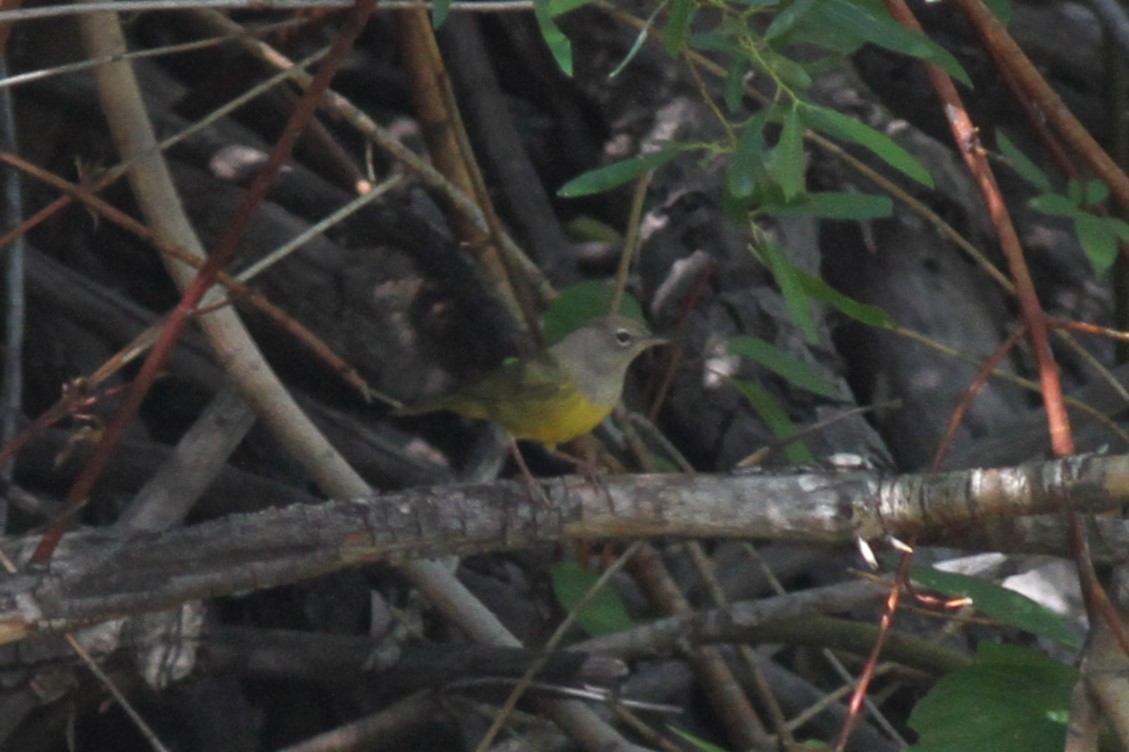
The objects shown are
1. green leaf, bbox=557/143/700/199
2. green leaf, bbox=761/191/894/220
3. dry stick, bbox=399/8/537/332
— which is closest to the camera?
green leaf, bbox=557/143/700/199

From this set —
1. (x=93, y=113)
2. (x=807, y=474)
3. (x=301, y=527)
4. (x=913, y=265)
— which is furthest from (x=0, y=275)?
(x=913, y=265)

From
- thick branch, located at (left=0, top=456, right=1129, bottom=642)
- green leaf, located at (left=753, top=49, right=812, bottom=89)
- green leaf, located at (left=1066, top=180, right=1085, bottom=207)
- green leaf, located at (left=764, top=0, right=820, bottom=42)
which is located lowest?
thick branch, located at (left=0, top=456, right=1129, bottom=642)

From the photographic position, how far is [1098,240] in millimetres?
2887

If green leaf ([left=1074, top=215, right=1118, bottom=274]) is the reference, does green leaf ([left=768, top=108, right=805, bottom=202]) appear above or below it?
above

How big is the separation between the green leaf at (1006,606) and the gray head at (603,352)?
174 centimetres

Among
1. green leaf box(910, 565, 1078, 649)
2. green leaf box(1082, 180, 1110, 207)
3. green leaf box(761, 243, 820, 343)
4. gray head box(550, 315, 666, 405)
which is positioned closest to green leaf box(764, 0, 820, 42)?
green leaf box(761, 243, 820, 343)

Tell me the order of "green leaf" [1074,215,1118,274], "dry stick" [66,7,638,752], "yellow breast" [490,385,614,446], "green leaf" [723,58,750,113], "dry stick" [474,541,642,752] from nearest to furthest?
"green leaf" [723,58,750,113], "green leaf" [1074,215,1118,274], "dry stick" [474,541,642,752], "dry stick" [66,7,638,752], "yellow breast" [490,385,614,446]

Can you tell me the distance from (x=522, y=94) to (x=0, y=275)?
6.75 ft

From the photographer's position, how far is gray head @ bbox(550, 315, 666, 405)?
423cm

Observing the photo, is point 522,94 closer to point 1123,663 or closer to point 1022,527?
point 1022,527

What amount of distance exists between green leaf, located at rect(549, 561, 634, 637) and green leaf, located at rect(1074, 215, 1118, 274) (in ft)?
4.33

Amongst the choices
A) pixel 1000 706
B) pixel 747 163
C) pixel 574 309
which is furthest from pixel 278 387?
pixel 1000 706

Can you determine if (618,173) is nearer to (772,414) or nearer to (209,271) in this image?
(209,271)

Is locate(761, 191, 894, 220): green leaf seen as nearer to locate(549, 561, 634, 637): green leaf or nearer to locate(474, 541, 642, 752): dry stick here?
locate(474, 541, 642, 752): dry stick
